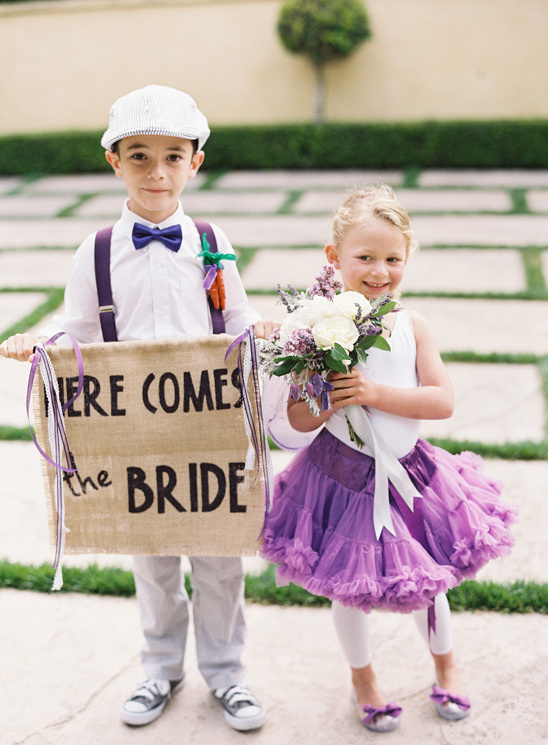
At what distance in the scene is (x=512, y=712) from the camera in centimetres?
226

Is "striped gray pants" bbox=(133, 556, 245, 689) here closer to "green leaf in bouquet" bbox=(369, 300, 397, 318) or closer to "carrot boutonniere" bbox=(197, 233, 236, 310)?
"carrot boutonniere" bbox=(197, 233, 236, 310)

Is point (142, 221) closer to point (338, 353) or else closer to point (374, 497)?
point (338, 353)

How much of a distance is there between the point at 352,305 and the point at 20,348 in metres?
0.79

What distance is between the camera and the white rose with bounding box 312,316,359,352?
187 centimetres

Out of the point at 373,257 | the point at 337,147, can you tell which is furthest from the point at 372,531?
the point at 337,147

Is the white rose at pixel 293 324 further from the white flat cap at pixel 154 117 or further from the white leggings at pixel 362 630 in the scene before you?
the white leggings at pixel 362 630

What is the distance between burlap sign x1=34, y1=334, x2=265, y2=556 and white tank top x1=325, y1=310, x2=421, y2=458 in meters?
0.24

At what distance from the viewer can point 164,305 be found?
2178 millimetres

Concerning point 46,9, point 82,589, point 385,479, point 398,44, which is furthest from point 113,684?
point 46,9

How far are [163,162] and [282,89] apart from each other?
400 inches

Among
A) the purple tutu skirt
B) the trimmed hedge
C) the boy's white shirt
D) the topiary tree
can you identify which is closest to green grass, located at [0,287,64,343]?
the boy's white shirt

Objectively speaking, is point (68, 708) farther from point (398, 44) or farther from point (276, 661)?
point (398, 44)

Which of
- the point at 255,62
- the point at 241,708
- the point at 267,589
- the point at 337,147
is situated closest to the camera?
the point at 241,708

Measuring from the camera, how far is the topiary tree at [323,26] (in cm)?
1061
